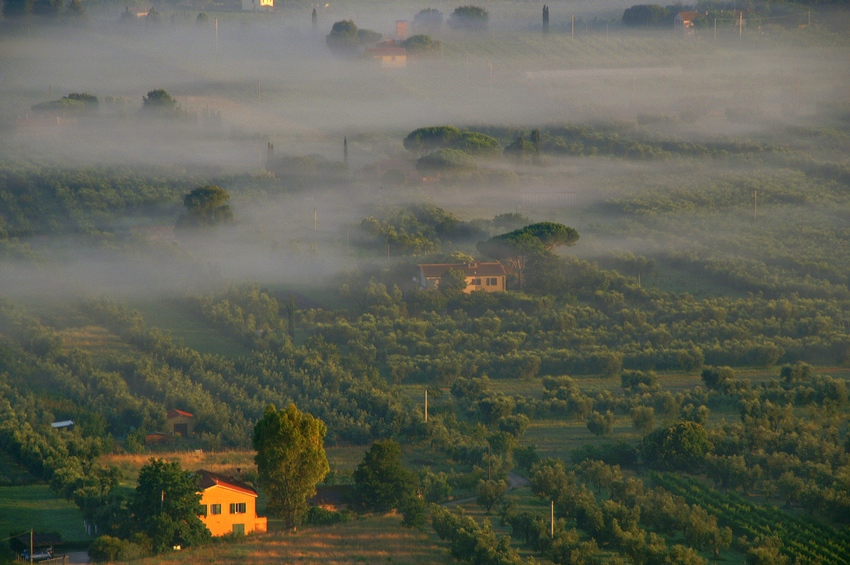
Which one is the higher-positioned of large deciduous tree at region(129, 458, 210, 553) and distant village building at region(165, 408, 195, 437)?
large deciduous tree at region(129, 458, 210, 553)

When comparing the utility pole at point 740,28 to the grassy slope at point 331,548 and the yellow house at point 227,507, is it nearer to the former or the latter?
the grassy slope at point 331,548

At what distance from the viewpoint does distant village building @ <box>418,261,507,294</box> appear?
40469 millimetres

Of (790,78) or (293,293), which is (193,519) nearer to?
(293,293)

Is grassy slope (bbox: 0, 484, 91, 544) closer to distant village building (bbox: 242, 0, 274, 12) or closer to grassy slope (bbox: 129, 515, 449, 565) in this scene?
grassy slope (bbox: 129, 515, 449, 565)

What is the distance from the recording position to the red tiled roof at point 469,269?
134 feet

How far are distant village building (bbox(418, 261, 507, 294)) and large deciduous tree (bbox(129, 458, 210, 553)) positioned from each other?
1985cm

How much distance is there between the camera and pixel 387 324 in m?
36.0

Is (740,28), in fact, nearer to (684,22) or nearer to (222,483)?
(684,22)

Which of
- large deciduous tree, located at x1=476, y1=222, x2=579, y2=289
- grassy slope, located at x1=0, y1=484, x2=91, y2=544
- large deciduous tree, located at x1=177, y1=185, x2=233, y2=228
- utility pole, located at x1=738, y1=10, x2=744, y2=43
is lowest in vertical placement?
grassy slope, located at x1=0, y1=484, x2=91, y2=544

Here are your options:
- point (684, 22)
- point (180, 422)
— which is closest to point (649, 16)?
point (684, 22)

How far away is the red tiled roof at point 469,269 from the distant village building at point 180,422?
13.9 m

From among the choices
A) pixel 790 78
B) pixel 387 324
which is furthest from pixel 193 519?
pixel 790 78

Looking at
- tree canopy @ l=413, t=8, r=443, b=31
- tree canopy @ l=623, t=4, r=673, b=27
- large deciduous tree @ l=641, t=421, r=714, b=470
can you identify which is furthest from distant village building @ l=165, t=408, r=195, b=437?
tree canopy @ l=413, t=8, r=443, b=31

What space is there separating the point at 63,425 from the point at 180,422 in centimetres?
236
